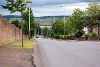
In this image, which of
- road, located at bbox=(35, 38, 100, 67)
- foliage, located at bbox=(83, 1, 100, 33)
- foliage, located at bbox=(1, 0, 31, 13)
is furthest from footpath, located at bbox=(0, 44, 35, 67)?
foliage, located at bbox=(83, 1, 100, 33)

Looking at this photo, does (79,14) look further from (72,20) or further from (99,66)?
(99,66)

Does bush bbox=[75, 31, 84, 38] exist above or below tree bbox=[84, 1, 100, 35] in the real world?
below

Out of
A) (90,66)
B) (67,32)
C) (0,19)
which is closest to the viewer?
(90,66)

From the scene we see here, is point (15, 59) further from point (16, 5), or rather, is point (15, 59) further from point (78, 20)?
point (78, 20)

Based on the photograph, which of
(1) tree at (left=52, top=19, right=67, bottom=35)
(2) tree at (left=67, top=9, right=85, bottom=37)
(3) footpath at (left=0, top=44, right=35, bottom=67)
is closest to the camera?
(3) footpath at (left=0, top=44, right=35, bottom=67)

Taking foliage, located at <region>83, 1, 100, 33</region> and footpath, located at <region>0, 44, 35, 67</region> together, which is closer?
footpath, located at <region>0, 44, 35, 67</region>

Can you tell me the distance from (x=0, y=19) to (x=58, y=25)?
12151 cm

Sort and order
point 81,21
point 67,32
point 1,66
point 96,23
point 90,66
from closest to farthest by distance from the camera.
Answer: point 1,66, point 90,66, point 96,23, point 81,21, point 67,32

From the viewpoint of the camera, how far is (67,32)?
139 m

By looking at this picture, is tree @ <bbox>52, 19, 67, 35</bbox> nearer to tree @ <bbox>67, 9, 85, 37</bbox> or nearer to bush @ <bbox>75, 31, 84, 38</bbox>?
tree @ <bbox>67, 9, 85, 37</bbox>

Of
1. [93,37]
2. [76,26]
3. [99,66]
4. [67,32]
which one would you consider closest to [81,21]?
[76,26]

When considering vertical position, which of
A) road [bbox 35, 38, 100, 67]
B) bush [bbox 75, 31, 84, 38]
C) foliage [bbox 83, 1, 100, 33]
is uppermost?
foliage [bbox 83, 1, 100, 33]

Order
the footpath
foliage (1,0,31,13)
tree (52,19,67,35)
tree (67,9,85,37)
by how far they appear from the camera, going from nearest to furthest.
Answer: the footpath < foliage (1,0,31,13) < tree (67,9,85,37) < tree (52,19,67,35)

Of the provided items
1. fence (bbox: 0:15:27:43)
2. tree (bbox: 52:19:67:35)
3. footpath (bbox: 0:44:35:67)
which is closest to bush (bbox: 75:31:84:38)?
tree (bbox: 52:19:67:35)
